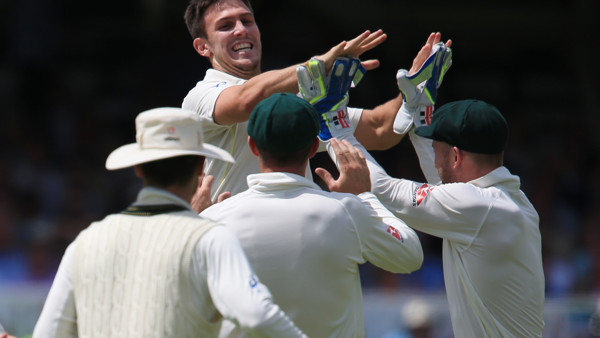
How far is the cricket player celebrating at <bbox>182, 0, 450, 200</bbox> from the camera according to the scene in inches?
180

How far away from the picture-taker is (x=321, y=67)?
442 centimetres

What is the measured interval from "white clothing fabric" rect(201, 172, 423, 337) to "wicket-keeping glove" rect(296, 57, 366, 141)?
676 mm

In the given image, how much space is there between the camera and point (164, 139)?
3512 mm

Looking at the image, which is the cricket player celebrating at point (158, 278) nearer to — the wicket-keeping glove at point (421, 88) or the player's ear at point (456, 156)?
the player's ear at point (456, 156)

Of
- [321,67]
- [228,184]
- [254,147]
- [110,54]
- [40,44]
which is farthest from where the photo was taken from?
[110,54]

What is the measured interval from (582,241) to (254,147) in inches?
307

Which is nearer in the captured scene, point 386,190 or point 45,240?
point 386,190

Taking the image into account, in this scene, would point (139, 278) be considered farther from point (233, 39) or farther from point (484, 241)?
point (233, 39)

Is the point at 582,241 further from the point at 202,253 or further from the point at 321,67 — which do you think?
the point at 202,253

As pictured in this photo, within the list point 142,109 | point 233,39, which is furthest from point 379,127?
point 142,109

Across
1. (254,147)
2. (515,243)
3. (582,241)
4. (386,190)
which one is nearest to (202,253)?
(254,147)

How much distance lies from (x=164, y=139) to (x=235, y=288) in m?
0.66

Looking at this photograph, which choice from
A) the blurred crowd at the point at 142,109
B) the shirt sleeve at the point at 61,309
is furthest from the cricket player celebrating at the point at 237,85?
the blurred crowd at the point at 142,109

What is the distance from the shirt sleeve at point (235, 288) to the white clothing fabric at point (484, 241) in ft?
4.47
